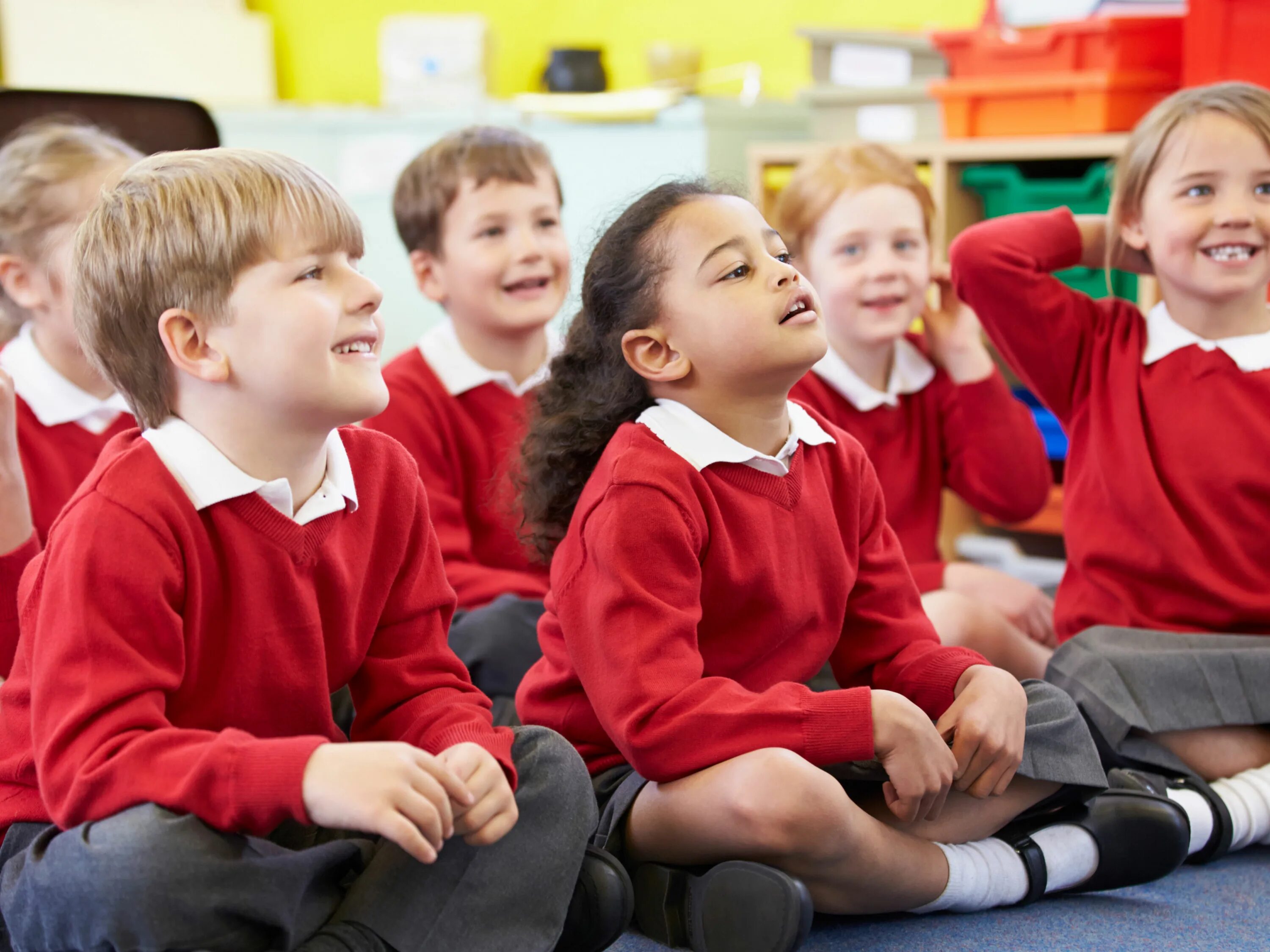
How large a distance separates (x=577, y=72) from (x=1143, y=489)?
2.17 meters

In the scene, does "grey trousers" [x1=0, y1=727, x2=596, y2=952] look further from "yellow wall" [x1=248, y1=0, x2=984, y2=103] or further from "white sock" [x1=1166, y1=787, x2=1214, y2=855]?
"yellow wall" [x1=248, y1=0, x2=984, y2=103]

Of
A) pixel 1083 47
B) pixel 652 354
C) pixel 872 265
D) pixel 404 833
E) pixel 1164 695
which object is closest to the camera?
pixel 404 833

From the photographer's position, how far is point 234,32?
3.41 m

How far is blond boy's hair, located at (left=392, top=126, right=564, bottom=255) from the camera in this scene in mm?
1788

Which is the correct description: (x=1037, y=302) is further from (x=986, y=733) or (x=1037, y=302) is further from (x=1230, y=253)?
(x=986, y=733)

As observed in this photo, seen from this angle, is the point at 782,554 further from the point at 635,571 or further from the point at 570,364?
the point at 570,364

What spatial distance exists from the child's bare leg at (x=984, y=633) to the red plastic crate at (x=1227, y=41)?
943 millimetres

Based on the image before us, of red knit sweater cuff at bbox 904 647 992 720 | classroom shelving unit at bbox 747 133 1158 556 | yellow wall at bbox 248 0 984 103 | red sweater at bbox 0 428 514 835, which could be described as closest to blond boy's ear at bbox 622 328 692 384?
red sweater at bbox 0 428 514 835

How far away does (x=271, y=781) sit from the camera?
2.82 ft

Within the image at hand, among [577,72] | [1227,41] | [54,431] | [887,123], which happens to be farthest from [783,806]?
[577,72]

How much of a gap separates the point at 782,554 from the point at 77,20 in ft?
9.27

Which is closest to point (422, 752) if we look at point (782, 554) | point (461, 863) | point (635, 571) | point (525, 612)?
point (461, 863)

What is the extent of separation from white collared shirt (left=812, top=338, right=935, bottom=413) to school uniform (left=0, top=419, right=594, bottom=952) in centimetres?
71

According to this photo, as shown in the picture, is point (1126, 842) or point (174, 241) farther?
point (1126, 842)
